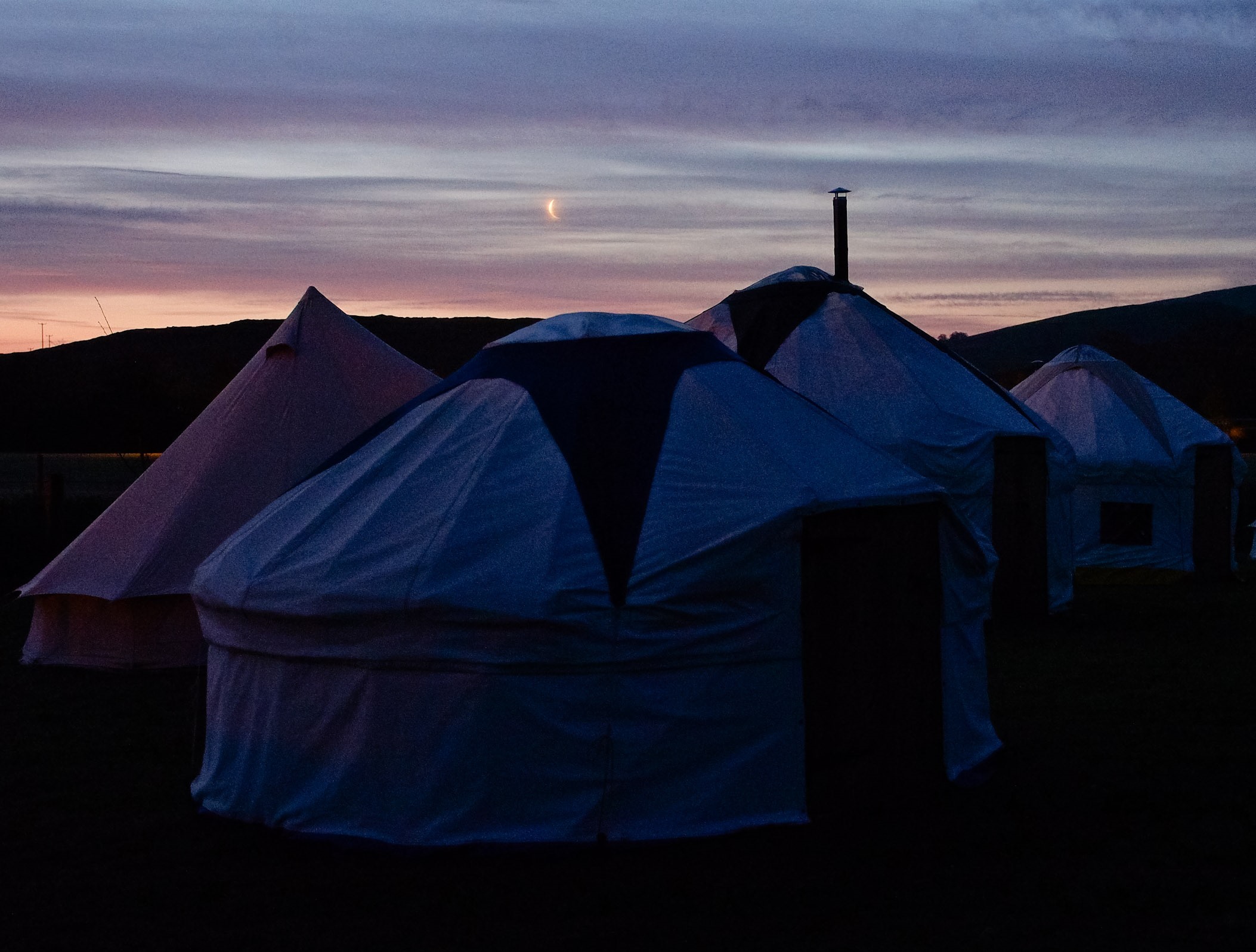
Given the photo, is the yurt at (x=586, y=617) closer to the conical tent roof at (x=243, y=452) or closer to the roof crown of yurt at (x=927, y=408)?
the conical tent roof at (x=243, y=452)

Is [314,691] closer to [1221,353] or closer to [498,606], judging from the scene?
[498,606]

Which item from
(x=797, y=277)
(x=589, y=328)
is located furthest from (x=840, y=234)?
(x=589, y=328)

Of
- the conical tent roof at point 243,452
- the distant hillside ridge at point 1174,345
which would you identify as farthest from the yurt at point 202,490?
the distant hillside ridge at point 1174,345

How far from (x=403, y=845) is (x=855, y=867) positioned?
2.02m

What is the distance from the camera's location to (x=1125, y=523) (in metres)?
20.7

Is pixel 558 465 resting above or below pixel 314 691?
above

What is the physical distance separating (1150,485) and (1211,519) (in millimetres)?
1154

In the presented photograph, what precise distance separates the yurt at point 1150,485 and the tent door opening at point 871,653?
45.1 ft

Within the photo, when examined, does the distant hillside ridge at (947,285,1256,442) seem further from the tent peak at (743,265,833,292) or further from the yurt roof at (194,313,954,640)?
the yurt roof at (194,313,954,640)

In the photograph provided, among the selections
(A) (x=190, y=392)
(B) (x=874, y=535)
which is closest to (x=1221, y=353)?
(A) (x=190, y=392)

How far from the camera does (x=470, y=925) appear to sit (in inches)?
225

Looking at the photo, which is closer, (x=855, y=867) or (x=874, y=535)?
(x=855, y=867)

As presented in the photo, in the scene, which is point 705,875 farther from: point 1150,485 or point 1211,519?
point 1211,519

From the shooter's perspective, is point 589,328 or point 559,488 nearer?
point 559,488
